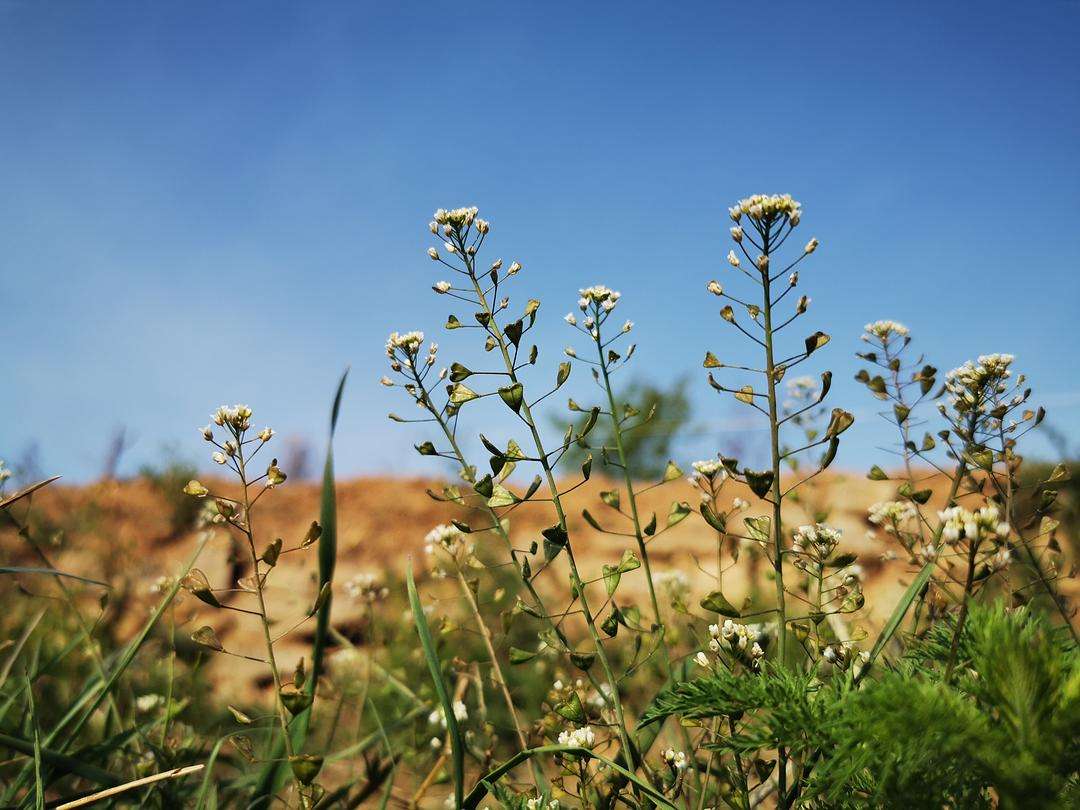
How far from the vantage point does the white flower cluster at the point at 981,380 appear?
1.89m

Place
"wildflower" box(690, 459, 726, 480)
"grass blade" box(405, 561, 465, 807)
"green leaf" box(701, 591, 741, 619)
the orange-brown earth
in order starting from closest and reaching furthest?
"grass blade" box(405, 561, 465, 807), "green leaf" box(701, 591, 741, 619), "wildflower" box(690, 459, 726, 480), the orange-brown earth

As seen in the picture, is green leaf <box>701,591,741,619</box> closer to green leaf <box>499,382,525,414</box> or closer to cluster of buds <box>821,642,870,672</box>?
cluster of buds <box>821,642,870,672</box>

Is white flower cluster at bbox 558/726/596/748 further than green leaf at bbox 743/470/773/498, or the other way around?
white flower cluster at bbox 558/726/596/748

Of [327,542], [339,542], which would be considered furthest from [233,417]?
[339,542]

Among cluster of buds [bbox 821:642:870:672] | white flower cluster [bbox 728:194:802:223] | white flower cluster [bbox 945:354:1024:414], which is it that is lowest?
cluster of buds [bbox 821:642:870:672]

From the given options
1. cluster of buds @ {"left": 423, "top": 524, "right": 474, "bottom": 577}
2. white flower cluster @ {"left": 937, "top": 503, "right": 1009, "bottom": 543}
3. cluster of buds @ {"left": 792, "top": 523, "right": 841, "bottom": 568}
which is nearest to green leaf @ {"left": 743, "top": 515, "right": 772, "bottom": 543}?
cluster of buds @ {"left": 792, "top": 523, "right": 841, "bottom": 568}

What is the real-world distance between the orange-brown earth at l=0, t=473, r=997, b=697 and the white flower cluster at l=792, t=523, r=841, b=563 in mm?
1748

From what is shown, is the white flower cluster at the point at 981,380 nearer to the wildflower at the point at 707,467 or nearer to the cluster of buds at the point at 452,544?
the wildflower at the point at 707,467

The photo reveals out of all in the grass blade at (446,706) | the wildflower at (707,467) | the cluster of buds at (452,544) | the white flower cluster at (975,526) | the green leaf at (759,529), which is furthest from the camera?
the cluster of buds at (452,544)

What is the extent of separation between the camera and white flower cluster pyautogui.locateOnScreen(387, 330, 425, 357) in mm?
1717

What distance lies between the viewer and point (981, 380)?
1909mm

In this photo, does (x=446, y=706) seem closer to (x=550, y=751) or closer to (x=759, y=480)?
(x=550, y=751)

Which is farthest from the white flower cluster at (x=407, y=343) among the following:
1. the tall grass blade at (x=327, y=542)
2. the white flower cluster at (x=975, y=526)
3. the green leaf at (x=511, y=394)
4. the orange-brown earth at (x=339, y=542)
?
the orange-brown earth at (x=339, y=542)

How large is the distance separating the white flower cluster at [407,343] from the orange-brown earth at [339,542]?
2229mm
